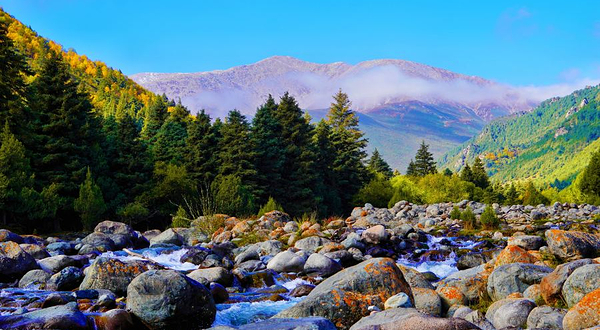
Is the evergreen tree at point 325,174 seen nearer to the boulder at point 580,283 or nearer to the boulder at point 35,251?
the boulder at point 35,251

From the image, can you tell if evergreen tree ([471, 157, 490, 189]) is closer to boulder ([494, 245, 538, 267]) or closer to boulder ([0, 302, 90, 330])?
boulder ([494, 245, 538, 267])

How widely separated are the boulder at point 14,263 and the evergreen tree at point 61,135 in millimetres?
18273

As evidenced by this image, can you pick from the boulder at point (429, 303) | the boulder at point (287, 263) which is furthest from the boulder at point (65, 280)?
the boulder at point (429, 303)

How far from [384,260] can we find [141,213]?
89.3 feet

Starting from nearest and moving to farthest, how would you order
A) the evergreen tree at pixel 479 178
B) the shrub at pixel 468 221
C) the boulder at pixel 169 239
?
the boulder at pixel 169 239 → the shrub at pixel 468 221 → the evergreen tree at pixel 479 178

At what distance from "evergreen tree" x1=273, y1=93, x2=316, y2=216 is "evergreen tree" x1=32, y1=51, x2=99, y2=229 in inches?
682

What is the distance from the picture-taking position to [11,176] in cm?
2630

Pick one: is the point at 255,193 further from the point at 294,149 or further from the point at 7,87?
the point at 7,87

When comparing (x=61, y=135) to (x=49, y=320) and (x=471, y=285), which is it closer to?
(x=49, y=320)

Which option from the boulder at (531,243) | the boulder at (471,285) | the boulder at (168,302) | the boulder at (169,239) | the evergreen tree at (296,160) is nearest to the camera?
the boulder at (168,302)

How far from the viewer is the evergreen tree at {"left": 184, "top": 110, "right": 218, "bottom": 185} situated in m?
40.4

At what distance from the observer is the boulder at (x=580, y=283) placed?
7703 mm

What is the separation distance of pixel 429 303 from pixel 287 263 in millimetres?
6017

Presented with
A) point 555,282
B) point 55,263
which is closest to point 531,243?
point 555,282
